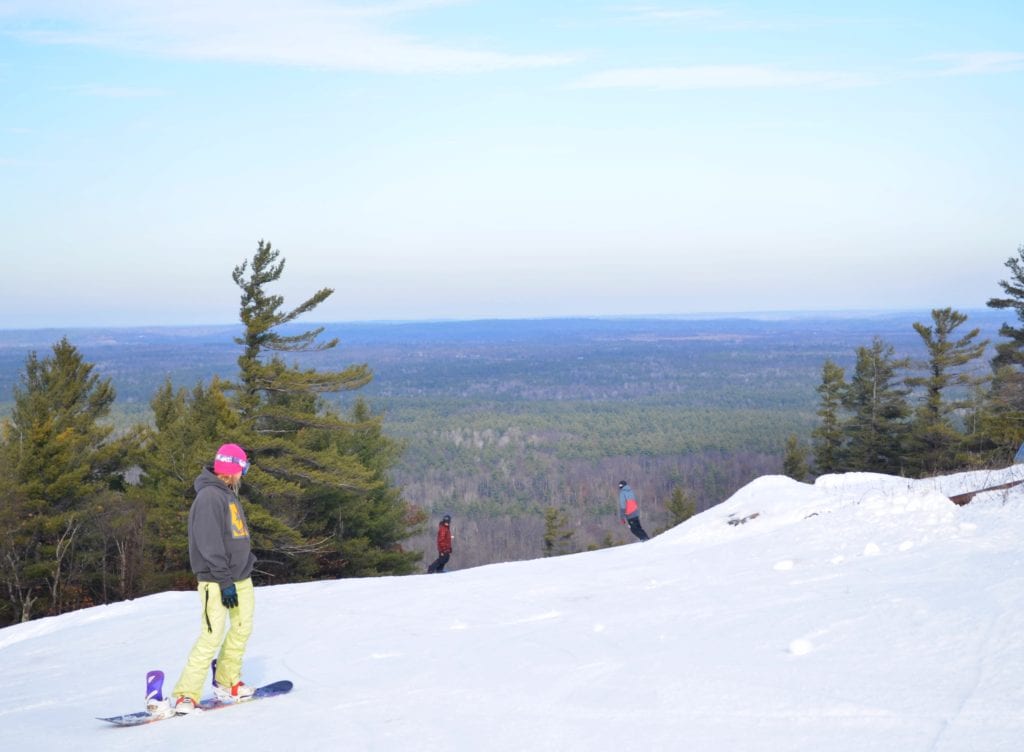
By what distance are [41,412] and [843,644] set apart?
27249 mm

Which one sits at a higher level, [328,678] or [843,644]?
[843,644]

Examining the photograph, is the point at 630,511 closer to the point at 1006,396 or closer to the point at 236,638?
the point at 236,638

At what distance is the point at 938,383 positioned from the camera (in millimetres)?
38250

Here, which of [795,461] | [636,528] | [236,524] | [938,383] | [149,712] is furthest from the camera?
[795,461]

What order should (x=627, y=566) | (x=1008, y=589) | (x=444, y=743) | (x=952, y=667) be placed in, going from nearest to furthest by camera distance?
(x=444, y=743)
(x=952, y=667)
(x=1008, y=589)
(x=627, y=566)

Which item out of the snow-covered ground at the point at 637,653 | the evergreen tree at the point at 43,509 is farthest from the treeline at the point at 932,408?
the evergreen tree at the point at 43,509

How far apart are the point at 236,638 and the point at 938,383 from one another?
38.2m

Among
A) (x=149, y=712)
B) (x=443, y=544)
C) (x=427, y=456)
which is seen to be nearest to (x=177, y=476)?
(x=443, y=544)

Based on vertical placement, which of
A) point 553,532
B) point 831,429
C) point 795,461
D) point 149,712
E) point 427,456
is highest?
point 149,712

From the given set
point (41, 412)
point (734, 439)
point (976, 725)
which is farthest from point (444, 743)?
point (734, 439)

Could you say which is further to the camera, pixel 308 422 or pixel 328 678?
pixel 308 422

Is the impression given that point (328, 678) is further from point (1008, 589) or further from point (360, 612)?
point (1008, 589)

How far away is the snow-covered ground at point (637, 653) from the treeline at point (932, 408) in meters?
23.4

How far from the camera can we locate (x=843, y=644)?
6223 mm
